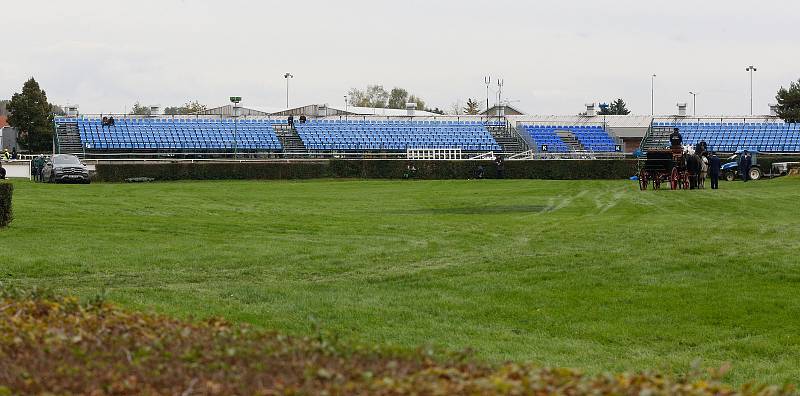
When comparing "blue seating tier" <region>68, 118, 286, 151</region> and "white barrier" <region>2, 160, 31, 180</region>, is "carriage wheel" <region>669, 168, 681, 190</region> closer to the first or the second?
"blue seating tier" <region>68, 118, 286, 151</region>

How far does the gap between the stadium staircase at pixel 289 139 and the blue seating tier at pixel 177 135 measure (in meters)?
0.74

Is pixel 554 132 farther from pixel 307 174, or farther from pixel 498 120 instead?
pixel 307 174

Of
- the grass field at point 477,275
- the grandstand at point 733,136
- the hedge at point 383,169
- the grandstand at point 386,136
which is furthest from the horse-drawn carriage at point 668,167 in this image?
the grandstand at point 733,136

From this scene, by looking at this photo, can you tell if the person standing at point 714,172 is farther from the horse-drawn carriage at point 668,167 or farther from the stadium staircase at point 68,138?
the stadium staircase at point 68,138

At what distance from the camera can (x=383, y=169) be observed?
61.3 m

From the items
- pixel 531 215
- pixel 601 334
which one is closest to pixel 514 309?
pixel 601 334

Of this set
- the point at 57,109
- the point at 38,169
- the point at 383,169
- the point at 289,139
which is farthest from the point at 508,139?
the point at 57,109

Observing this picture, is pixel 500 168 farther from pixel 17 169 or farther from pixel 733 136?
pixel 733 136

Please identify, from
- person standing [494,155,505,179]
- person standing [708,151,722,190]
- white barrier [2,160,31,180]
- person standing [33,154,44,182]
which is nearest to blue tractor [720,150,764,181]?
person standing [708,151,722,190]

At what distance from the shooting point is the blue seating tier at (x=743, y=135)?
78438mm

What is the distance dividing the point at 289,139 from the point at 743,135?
34.3 m

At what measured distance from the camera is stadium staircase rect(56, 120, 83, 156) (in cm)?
6938

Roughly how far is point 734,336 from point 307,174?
48617 millimetres

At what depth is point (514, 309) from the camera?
524 inches
